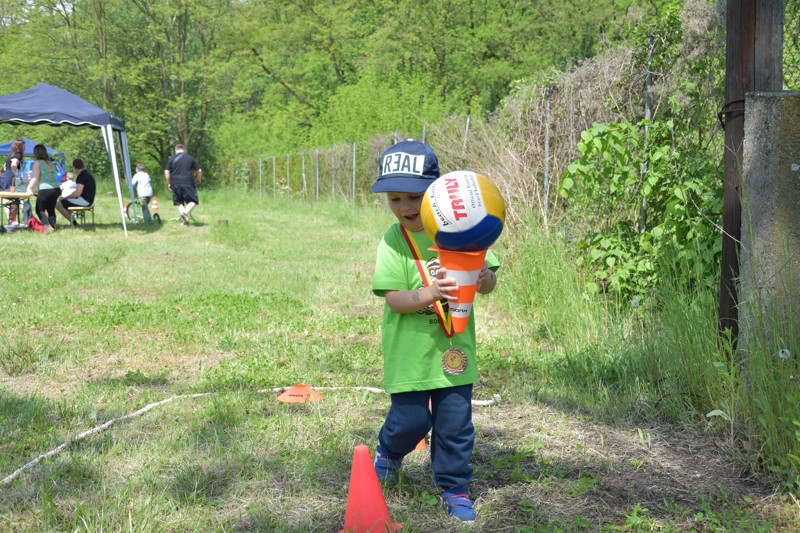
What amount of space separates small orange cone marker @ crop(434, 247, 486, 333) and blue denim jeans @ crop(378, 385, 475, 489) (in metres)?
0.42

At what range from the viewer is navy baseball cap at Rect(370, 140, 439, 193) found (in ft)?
10.1

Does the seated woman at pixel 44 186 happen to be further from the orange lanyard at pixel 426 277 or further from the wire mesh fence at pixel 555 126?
the orange lanyard at pixel 426 277

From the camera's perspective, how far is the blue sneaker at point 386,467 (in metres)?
3.45

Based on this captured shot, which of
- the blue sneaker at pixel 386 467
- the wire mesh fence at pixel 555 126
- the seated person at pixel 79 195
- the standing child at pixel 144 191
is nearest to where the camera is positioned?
the blue sneaker at pixel 386 467

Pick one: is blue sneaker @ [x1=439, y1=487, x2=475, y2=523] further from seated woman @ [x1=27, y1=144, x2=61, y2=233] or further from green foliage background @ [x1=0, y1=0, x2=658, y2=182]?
green foliage background @ [x1=0, y1=0, x2=658, y2=182]

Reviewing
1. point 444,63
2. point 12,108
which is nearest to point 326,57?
point 444,63

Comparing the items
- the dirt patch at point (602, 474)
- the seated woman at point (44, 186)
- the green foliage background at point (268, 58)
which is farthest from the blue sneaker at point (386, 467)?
the green foliage background at point (268, 58)

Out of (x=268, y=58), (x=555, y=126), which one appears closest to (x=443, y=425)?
(x=555, y=126)

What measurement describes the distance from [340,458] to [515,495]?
36.3 inches

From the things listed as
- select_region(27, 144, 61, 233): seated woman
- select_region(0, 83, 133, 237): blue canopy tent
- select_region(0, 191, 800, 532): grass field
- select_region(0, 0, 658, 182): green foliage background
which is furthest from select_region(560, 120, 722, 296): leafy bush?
select_region(0, 0, 658, 182): green foliage background

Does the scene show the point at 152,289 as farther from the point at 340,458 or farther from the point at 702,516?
the point at 702,516

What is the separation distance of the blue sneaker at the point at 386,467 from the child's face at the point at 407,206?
1.05 metres

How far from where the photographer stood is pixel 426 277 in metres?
3.13

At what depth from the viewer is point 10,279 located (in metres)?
9.04
